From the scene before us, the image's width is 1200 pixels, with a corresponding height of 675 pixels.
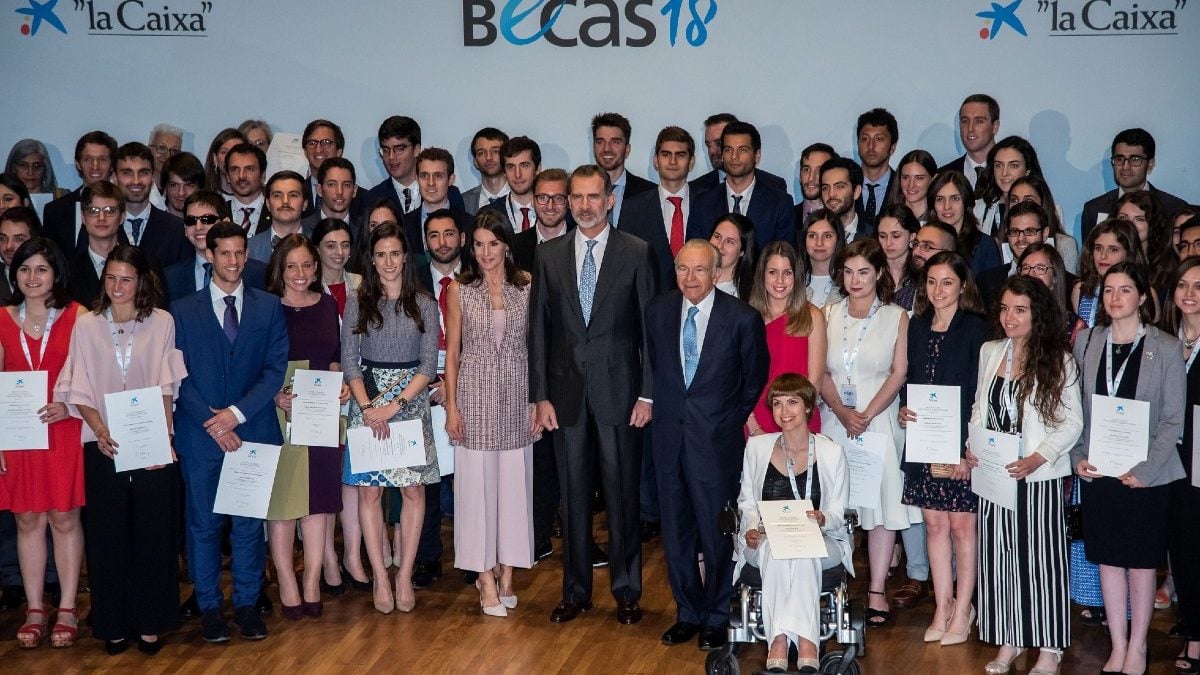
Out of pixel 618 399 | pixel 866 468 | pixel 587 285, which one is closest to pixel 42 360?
pixel 587 285

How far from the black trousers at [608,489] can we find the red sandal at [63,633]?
2.10 metres

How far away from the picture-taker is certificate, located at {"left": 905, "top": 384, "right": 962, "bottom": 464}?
528 cm

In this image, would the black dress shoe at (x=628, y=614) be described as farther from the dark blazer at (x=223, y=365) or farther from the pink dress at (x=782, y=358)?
the dark blazer at (x=223, y=365)

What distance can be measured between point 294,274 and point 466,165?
A: 295 centimetres

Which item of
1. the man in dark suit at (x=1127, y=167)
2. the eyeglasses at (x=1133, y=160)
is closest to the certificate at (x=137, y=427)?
the man in dark suit at (x=1127, y=167)

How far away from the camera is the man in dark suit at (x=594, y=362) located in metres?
5.57

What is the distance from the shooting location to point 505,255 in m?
5.74

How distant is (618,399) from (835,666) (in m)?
1.40

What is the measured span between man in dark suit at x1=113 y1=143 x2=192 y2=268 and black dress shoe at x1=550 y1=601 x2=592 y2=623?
2.57 metres

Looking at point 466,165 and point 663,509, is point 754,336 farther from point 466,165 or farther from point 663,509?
point 466,165

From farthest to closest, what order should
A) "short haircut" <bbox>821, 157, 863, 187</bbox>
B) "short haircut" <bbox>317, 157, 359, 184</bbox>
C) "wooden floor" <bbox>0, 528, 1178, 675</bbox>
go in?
1. "short haircut" <bbox>317, 157, 359, 184</bbox>
2. "short haircut" <bbox>821, 157, 863, 187</bbox>
3. "wooden floor" <bbox>0, 528, 1178, 675</bbox>

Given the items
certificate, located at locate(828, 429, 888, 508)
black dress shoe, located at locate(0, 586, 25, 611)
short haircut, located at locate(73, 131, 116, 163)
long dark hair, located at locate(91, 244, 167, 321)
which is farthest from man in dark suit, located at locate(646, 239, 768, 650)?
short haircut, located at locate(73, 131, 116, 163)

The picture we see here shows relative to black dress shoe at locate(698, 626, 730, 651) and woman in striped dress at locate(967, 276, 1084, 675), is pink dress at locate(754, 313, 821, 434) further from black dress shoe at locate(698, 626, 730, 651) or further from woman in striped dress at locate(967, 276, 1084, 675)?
black dress shoe at locate(698, 626, 730, 651)

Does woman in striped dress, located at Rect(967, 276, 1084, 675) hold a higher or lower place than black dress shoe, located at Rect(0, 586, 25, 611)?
higher
